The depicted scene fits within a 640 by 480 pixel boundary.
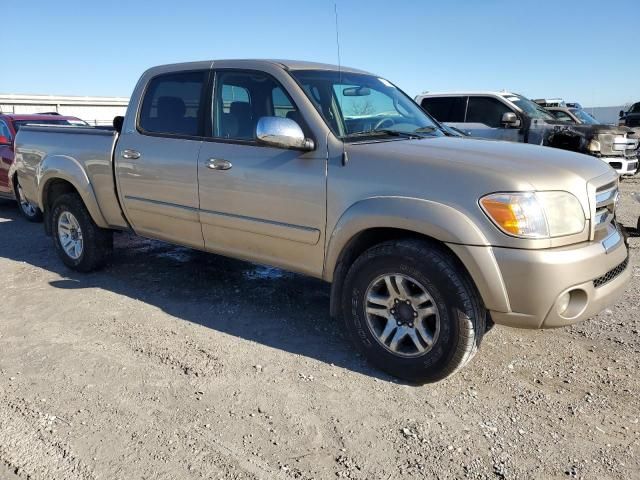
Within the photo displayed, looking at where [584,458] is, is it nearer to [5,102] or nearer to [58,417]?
[58,417]

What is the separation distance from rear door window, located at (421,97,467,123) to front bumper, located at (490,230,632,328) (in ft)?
29.4

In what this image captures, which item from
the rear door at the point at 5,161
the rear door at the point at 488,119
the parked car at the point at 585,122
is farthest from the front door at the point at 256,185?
the parked car at the point at 585,122

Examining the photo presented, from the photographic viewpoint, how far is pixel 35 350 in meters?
3.91

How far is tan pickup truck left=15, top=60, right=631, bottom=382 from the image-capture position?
9.94 feet

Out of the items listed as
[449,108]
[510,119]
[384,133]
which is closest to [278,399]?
[384,133]

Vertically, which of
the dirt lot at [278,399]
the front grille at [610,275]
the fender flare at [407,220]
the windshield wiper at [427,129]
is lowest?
the dirt lot at [278,399]

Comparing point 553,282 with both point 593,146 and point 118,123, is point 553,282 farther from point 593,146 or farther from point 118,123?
point 593,146

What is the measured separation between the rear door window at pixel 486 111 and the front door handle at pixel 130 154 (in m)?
8.41

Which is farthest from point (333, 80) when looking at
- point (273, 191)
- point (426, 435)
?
point (426, 435)

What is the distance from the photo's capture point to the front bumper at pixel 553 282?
2.94 m

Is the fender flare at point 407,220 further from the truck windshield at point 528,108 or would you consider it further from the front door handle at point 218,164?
the truck windshield at point 528,108

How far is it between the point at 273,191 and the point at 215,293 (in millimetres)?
1556

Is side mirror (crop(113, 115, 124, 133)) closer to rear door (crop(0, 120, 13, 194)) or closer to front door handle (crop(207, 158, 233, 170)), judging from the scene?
front door handle (crop(207, 158, 233, 170))

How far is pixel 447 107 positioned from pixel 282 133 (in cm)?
894
